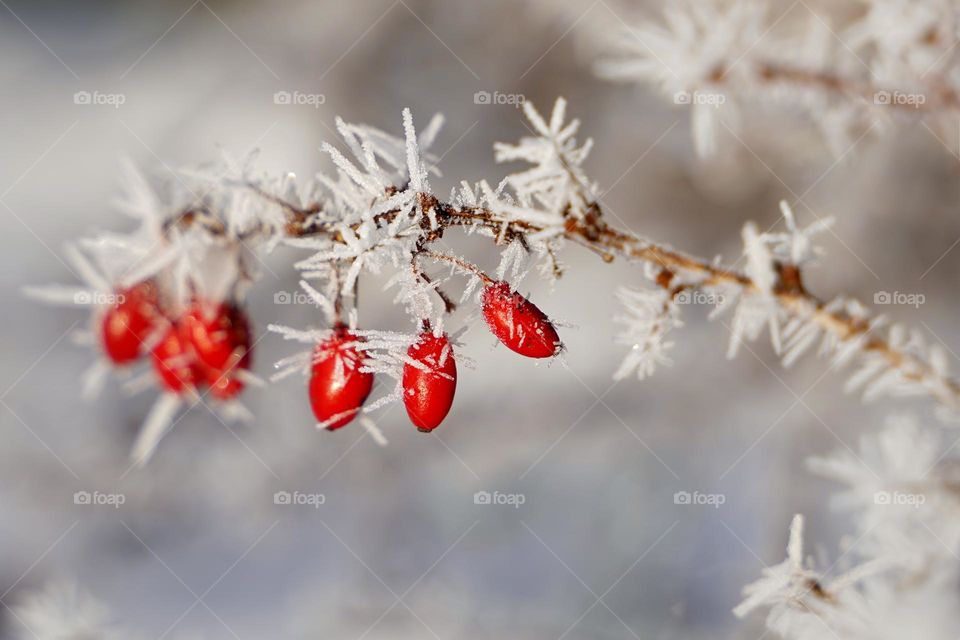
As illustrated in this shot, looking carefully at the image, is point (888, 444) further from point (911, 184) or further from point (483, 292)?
point (911, 184)

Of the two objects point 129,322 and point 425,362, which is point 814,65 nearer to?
point 425,362

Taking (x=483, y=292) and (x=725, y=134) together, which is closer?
(x=483, y=292)

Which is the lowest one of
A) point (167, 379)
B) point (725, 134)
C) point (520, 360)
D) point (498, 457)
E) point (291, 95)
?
point (167, 379)

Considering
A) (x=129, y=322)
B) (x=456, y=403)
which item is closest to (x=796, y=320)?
(x=129, y=322)

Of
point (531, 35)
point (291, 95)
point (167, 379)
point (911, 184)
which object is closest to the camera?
point (167, 379)

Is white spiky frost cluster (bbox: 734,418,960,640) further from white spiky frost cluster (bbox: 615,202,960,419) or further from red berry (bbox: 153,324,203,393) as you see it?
red berry (bbox: 153,324,203,393)

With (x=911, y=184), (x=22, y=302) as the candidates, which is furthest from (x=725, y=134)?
(x=22, y=302)

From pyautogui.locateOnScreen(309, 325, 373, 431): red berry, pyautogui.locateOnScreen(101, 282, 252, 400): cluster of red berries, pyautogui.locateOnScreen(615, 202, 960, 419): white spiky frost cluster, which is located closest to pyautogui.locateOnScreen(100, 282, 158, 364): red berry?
pyautogui.locateOnScreen(101, 282, 252, 400): cluster of red berries
